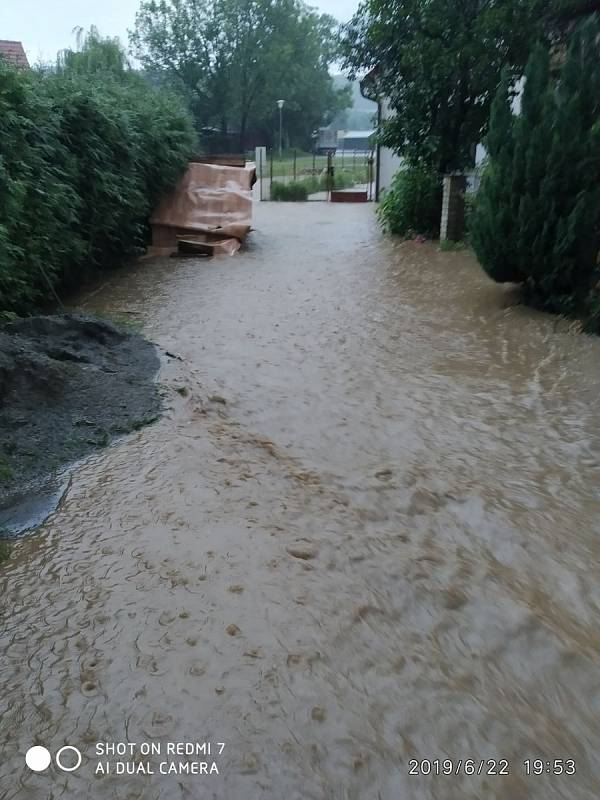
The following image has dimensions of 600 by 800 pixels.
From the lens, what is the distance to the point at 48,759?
2.06 m

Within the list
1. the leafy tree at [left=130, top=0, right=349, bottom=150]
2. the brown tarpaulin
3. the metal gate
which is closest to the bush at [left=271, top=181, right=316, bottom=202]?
the metal gate

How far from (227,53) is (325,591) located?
5428cm

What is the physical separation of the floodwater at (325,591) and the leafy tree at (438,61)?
6773 mm

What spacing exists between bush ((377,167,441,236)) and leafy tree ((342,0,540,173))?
0.29 m

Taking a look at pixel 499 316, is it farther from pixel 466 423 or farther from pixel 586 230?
pixel 466 423

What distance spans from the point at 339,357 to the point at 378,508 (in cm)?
270

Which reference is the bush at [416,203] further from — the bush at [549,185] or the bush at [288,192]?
the bush at [288,192]

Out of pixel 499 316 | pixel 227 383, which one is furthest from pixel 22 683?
pixel 499 316

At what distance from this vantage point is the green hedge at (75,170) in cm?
628

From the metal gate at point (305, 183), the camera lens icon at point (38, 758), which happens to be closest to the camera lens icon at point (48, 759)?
the camera lens icon at point (38, 758)

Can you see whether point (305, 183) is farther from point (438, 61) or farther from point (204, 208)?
point (438, 61)

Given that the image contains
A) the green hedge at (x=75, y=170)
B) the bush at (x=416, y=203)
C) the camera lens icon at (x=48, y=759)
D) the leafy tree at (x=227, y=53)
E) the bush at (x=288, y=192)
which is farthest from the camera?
the leafy tree at (x=227, y=53)

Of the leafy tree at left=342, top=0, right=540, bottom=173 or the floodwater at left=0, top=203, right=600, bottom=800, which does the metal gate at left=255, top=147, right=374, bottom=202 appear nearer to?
the leafy tree at left=342, top=0, right=540, bottom=173

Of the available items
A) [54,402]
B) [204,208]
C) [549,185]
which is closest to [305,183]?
[204,208]
